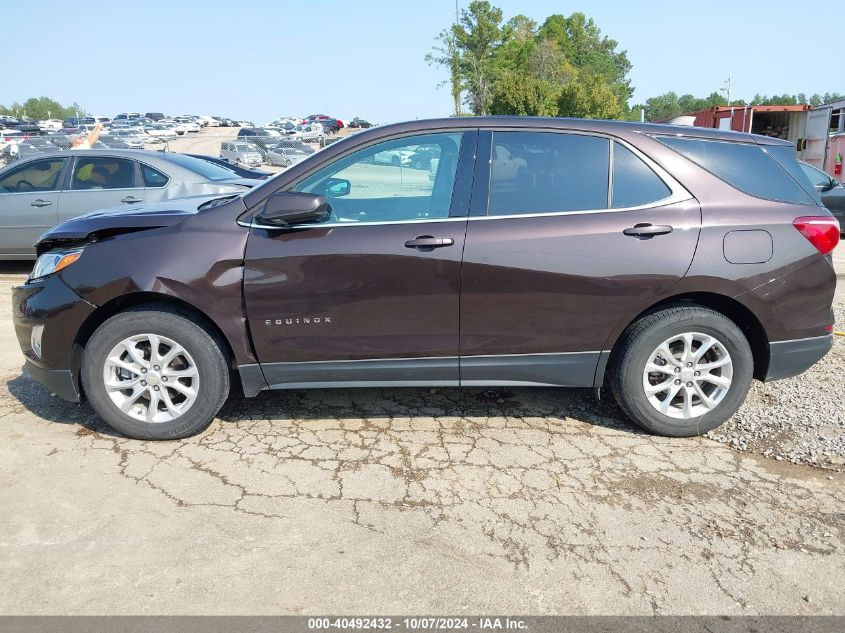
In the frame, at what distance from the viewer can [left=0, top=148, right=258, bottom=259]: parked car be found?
301 inches

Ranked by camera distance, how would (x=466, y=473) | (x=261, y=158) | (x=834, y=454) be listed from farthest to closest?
1. (x=261, y=158)
2. (x=834, y=454)
3. (x=466, y=473)

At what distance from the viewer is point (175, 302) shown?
3.71 m

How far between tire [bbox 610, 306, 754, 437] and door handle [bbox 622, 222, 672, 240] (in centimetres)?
44

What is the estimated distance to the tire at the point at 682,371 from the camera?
12.1ft

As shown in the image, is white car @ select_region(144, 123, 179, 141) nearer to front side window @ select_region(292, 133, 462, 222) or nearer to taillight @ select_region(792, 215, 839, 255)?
front side window @ select_region(292, 133, 462, 222)

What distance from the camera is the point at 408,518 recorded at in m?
3.03

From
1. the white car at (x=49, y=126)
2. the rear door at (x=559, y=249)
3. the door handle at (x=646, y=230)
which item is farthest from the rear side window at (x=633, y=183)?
the white car at (x=49, y=126)

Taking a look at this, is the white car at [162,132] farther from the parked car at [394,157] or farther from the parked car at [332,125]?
the parked car at [394,157]

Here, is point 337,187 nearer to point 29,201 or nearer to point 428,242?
point 428,242

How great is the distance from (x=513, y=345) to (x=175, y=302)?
190 centimetres

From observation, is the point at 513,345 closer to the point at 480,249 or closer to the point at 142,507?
the point at 480,249

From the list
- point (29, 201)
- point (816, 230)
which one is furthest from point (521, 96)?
point (816, 230)

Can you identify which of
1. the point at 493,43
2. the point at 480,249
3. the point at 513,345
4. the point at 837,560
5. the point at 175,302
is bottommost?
the point at 837,560

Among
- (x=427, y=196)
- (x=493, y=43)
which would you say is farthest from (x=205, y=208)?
(x=493, y=43)
